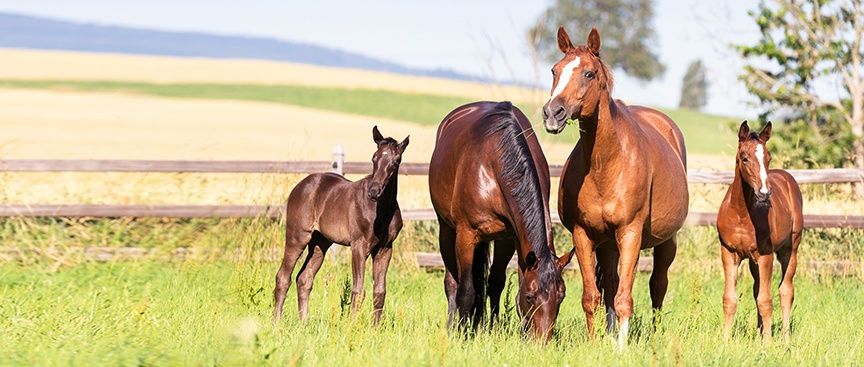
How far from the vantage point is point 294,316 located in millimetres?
8484

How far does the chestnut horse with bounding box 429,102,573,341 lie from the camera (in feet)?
20.5

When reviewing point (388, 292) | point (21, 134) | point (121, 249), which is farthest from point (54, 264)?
point (21, 134)

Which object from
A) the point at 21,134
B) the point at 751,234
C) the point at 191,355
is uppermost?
the point at 751,234

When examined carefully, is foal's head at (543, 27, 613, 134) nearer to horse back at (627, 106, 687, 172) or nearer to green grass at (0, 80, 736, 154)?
horse back at (627, 106, 687, 172)

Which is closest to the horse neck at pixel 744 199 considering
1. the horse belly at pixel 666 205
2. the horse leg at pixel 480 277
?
the horse belly at pixel 666 205

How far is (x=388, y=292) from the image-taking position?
32.3 ft

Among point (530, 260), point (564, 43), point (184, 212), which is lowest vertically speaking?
point (184, 212)

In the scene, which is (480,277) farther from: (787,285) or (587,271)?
(787,285)

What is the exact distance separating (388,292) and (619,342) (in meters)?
3.65

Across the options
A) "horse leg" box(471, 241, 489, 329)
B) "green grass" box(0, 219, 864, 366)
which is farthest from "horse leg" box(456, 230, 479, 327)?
"horse leg" box(471, 241, 489, 329)

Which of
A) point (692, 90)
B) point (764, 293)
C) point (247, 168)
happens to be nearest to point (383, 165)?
point (764, 293)

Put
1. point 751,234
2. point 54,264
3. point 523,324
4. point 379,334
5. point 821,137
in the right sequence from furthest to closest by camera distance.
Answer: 1. point 821,137
2. point 54,264
3. point 751,234
4. point 379,334
5. point 523,324

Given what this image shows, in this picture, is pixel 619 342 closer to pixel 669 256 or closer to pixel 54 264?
pixel 669 256

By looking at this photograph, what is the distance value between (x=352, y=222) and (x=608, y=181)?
213 centimetres
